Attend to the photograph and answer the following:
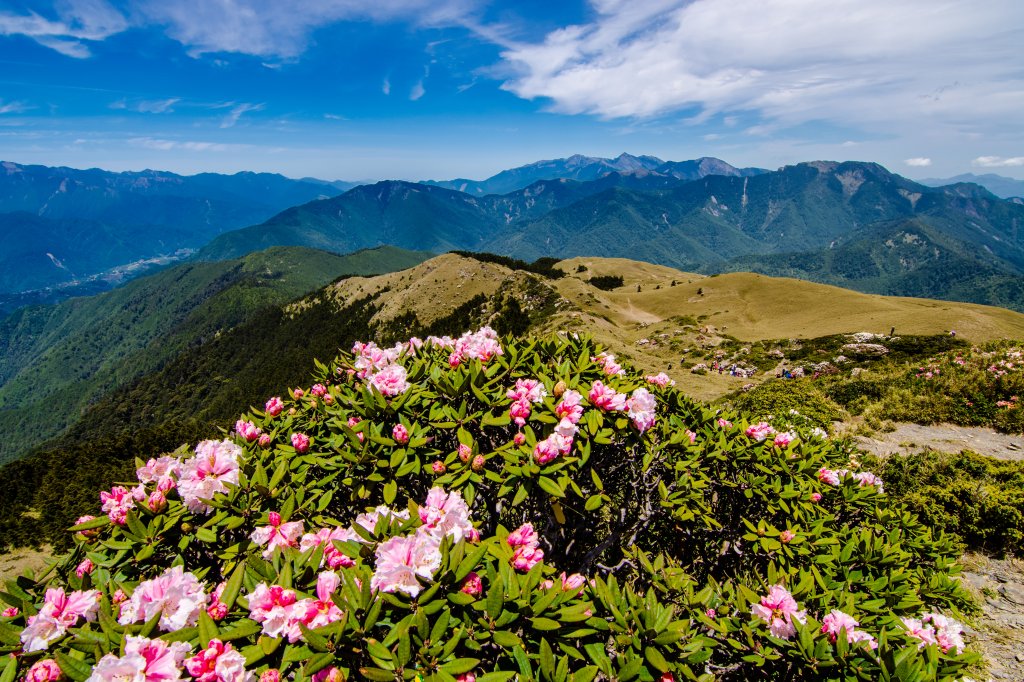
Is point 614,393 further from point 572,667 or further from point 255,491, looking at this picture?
point 255,491

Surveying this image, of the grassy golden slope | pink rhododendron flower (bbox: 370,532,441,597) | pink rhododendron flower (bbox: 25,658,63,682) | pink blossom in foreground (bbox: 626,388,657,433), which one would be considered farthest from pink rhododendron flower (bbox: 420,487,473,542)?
the grassy golden slope

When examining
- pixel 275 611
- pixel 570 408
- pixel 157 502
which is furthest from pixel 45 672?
pixel 570 408

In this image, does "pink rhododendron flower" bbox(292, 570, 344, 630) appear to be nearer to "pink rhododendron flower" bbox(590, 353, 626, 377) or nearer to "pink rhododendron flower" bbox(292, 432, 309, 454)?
"pink rhododendron flower" bbox(292, 432, 309, 454)

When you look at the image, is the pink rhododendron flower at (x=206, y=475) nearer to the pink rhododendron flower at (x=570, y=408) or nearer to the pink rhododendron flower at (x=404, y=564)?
the pink rhododendron flower at (x=404, y=564)

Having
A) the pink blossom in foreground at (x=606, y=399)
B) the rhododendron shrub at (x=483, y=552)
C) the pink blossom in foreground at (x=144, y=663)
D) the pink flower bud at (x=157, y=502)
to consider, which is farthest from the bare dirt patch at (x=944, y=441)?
the pink flower bud at (x=157, y=502)

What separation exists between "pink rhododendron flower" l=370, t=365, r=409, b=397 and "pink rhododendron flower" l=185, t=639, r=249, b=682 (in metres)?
2.35

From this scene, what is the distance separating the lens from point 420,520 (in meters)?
3.12

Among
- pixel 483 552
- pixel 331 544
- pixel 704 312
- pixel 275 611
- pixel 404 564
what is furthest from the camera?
pixel 704 312

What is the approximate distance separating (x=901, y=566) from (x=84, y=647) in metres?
6.74

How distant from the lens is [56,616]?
2.67 m

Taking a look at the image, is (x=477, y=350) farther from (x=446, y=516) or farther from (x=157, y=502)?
(x=157, y=502)

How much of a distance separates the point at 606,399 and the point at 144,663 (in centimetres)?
362

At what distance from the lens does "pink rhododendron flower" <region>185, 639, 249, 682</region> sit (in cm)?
229

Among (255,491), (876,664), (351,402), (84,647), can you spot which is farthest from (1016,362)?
(84,647)
